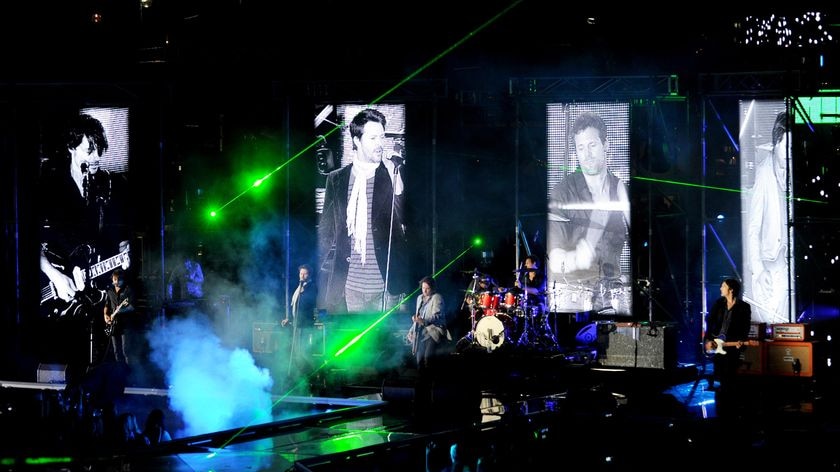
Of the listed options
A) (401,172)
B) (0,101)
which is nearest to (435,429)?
(401,172)

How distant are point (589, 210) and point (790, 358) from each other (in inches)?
163

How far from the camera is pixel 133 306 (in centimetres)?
1424

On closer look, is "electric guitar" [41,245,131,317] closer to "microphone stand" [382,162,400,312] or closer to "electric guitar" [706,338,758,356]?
"microphone stand" [382,162,400,312]

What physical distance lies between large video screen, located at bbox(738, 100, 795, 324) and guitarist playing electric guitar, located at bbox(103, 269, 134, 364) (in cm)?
994

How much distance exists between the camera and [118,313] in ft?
46.0

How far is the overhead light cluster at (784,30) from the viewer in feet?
56.1

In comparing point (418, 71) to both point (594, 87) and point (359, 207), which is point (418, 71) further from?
point (594, 87)

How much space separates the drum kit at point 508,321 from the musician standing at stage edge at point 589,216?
119 centimetres

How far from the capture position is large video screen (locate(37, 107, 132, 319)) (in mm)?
17609

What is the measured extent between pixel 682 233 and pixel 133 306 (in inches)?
390

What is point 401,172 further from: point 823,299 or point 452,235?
point 823,299

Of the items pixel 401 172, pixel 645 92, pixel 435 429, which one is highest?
pixel 645 92

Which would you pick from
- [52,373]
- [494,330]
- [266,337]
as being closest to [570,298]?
[494,330]

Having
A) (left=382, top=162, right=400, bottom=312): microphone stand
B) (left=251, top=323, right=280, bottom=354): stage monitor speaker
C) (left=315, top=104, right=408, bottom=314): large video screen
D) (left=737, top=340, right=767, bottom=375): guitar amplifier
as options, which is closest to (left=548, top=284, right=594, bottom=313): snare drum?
(left=315, top=104, right=408, bottom=314): large video screen
